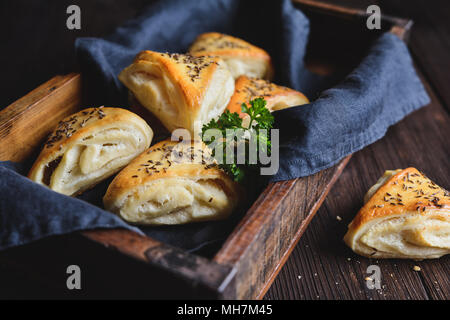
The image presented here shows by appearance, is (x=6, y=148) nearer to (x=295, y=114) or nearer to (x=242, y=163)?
(x=242, y=163)
